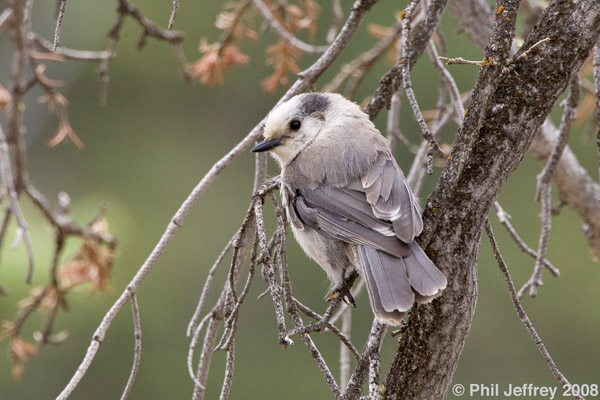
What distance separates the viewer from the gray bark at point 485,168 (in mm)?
2082

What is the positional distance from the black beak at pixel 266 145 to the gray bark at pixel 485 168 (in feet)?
2.71

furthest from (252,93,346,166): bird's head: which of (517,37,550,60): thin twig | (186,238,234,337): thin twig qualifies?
(517,37,550,60): thin twig

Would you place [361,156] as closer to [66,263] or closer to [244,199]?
[66,263]

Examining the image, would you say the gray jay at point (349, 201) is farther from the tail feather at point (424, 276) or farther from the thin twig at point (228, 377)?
the thin twig at point (228, 377)

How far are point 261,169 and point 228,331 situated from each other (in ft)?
2.55

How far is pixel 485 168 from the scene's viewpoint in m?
2.09

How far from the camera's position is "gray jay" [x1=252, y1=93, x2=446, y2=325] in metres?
2.18

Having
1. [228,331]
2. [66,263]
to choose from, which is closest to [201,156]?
[66,263]

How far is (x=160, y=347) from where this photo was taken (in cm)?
844

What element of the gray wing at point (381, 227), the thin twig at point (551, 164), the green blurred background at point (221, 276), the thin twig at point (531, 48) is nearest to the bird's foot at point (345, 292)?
the gray wing at point (381, 227)

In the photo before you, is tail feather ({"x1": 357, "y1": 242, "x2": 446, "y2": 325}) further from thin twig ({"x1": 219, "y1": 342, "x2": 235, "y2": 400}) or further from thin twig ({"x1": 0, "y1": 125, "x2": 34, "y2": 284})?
thin twig ({"x1": 0, "y1": 125, "x2": 34, "y2": 284})

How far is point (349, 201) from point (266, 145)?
419 mm

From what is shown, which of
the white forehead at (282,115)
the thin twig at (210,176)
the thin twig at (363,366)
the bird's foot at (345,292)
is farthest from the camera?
the white forehead at (282,115)

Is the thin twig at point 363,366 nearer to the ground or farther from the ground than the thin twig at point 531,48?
nearer to the ground
